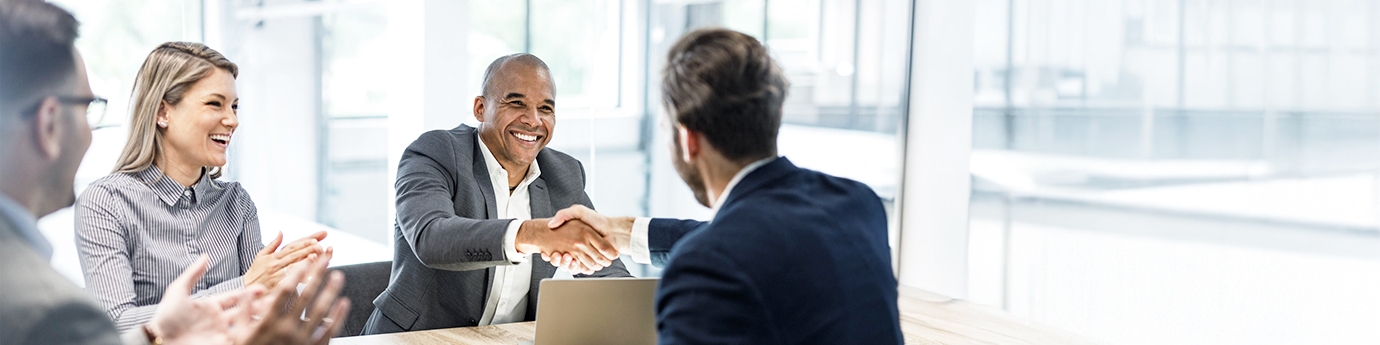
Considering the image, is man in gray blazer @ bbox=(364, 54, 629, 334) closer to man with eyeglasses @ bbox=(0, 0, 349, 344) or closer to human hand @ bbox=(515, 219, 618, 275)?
human hand @ bbox=(515, 219, 618, 275)

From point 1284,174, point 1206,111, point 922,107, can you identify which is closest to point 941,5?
point 922,107

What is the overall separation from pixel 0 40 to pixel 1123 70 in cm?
374

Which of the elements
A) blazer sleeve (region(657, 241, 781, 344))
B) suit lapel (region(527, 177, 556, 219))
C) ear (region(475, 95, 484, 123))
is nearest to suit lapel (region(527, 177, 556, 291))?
suit lapel (region(527, 177, 556, 219))

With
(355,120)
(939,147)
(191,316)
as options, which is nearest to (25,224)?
(191,316)

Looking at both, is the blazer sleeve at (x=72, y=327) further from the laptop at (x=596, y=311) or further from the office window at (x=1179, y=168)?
the office window at (x=1179, y=168)

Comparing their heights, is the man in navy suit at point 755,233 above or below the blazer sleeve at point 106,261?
→ above

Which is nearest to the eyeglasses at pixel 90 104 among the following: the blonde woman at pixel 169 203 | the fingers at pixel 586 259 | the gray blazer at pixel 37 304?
the gray blazer at pixel 37 304

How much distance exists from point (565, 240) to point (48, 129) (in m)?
1.33

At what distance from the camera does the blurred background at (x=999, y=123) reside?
3.23 m

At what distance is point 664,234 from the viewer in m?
2.02

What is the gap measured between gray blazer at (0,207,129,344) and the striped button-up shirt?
106 centimetres

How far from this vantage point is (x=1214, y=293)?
3518 millimetres

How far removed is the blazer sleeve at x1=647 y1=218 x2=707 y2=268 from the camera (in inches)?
79.0

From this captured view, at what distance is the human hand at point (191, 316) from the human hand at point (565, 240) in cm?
82
